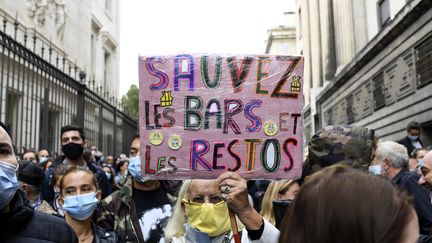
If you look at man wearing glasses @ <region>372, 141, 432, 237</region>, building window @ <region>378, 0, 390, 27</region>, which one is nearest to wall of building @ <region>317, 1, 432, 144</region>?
building window @ <region>378, 0, 390, 27</region>

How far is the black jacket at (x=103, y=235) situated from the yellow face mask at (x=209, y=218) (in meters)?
0.82

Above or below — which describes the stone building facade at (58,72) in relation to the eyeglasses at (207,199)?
above

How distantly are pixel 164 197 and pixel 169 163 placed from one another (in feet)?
4.57

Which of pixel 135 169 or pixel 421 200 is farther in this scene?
pixel 135 169

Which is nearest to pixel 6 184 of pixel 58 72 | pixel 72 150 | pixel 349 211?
pixel 349 211

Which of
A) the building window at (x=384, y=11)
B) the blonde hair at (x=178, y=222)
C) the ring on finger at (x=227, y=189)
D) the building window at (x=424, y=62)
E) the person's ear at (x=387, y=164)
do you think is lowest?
the blonde hair at (x=178, y=222)

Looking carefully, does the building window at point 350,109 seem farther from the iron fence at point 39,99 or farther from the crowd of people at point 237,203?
the crowd of people at point 237,203

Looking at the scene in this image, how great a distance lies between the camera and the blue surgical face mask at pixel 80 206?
377cm

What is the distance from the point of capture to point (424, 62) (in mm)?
12078

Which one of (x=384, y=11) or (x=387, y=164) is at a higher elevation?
(x=384, y=11)

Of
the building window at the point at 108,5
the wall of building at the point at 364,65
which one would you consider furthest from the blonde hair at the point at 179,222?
the building window at the point at 108,5

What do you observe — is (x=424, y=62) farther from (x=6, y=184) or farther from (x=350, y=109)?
(x=6, y=184)

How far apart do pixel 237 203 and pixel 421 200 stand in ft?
8.57

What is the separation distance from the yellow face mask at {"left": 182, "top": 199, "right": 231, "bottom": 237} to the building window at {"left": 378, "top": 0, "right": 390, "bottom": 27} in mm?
16422
